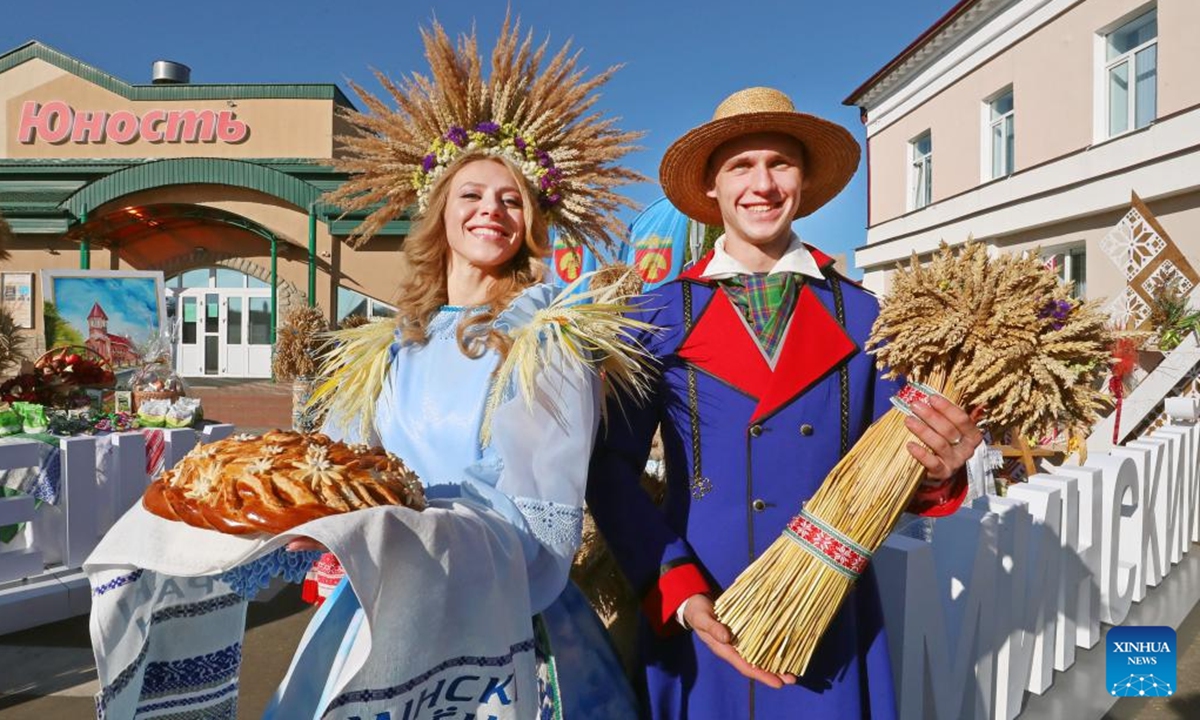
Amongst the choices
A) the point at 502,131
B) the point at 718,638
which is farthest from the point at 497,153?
the point at 718,638

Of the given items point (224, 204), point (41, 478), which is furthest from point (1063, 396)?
point (224, 204)

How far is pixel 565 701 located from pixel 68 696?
2.93m

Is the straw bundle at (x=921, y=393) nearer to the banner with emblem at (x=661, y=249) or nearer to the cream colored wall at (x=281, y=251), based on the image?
the banner with emblem at (x=661, y=249)

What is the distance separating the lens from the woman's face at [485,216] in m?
1.91

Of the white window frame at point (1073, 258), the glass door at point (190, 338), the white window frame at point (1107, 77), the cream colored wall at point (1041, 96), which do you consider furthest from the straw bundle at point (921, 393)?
the glass door at point (190, 338)

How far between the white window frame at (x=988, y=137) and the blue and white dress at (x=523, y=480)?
1372 centimetres

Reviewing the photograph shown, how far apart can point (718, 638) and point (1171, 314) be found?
7.92m

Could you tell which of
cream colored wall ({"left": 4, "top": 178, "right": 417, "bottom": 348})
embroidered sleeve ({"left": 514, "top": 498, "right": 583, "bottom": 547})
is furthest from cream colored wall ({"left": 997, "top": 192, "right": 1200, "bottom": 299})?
cream colored wall ({"left": 4, "top": 178, "right": 417, "bottom": 348})

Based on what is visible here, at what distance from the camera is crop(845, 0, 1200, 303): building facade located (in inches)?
363

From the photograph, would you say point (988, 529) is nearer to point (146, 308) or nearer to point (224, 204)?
point (146, 308)

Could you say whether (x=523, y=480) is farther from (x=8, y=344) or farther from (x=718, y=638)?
(x=8, y=344)

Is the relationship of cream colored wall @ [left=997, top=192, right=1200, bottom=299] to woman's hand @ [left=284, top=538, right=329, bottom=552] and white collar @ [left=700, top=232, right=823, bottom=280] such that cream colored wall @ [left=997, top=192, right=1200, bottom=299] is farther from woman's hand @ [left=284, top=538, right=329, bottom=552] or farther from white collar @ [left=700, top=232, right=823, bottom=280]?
woman's hand @ [left=284, top=538, right=329, bottom=552]

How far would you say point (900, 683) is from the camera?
2.06 m

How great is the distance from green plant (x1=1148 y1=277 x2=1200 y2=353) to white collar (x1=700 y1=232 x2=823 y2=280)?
7232 millimetres
